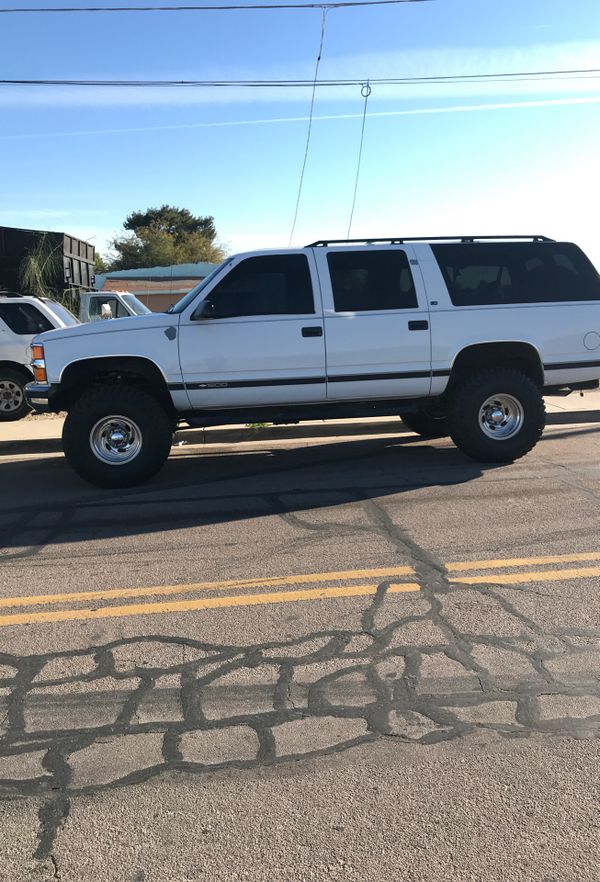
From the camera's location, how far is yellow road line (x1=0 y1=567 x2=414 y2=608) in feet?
13.7

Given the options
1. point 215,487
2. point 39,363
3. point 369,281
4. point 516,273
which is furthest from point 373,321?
point 39,363

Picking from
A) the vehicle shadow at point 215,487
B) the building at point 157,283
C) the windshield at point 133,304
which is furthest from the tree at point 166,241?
the vehicle shadow at point 215,487

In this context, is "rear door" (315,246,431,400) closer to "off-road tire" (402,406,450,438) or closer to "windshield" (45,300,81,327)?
"off-road tire" (402,406,450,438)

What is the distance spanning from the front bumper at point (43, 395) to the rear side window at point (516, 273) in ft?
13.3

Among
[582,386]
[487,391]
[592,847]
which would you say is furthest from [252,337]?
[592,847]

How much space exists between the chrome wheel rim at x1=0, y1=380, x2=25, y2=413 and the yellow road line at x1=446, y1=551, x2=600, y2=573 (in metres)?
8.42

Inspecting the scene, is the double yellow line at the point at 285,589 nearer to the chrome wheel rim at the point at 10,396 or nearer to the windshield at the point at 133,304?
the chrome wheel rim at the point at 10,396

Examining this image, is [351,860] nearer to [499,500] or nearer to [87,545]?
[87,545]

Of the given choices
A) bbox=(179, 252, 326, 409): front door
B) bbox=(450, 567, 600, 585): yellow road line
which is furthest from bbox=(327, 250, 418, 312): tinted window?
bbox=(450, 567, 600, 585): yellow road line

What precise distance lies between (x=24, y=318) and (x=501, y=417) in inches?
300

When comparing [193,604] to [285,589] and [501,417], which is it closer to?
[285,589]

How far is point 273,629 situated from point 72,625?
110 centimetres

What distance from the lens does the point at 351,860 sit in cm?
219

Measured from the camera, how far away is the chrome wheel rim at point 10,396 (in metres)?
10.9
